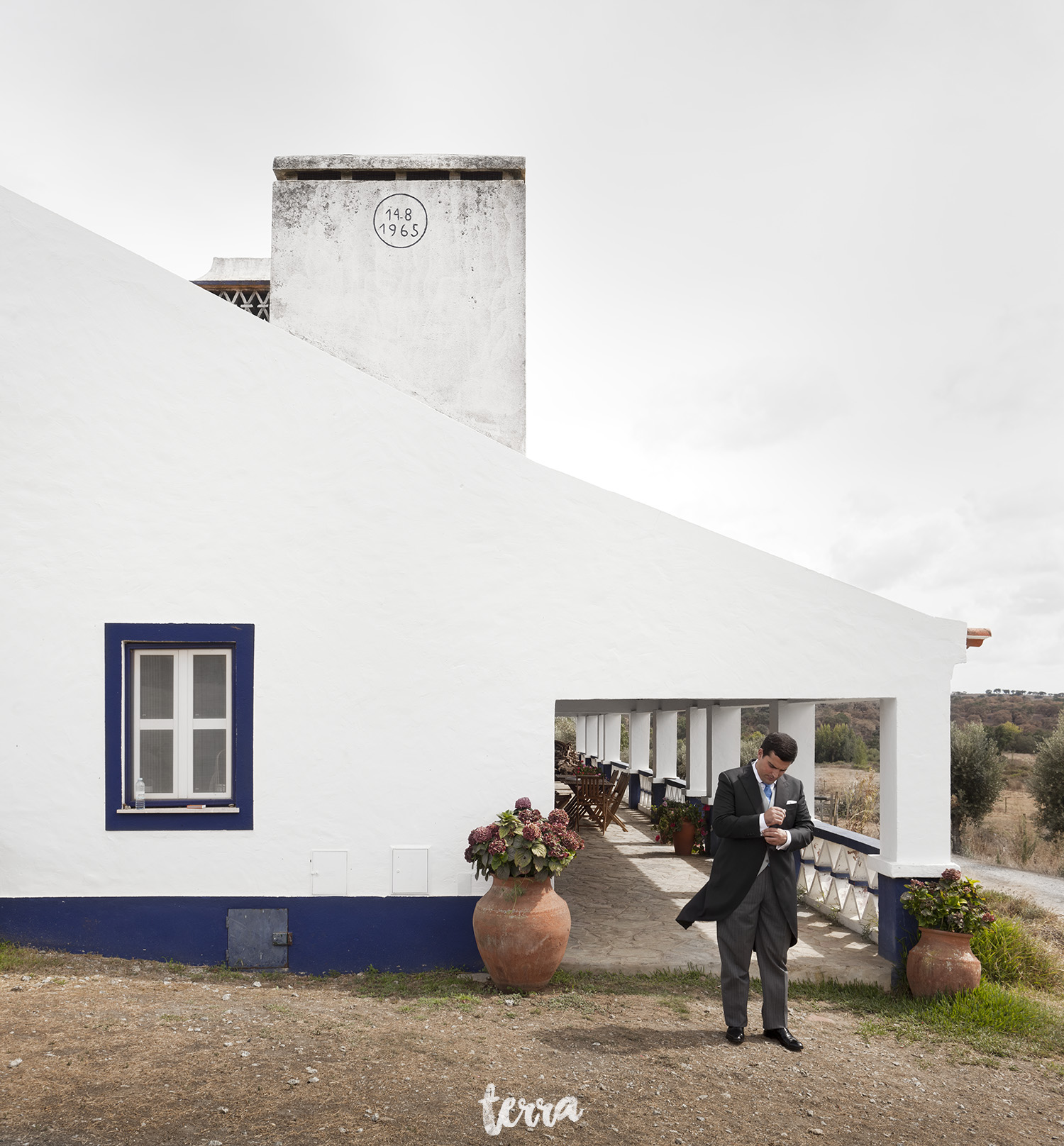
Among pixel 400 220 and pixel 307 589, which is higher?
pixel 400 220

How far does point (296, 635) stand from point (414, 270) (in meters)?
4.94

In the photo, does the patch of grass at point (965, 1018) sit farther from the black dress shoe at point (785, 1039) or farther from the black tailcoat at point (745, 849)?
the black tailcoat at point (745, 849)

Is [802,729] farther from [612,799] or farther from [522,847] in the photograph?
[612,799]

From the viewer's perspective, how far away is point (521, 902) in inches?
259

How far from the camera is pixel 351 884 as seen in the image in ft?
22.9

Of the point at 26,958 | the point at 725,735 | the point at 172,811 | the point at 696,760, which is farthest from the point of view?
the point at 696,760

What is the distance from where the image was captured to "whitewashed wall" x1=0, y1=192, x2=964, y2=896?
22.7 feet

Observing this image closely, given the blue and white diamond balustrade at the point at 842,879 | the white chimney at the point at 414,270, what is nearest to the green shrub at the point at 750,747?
the blue and white diamond balustrade at the point at 842,879

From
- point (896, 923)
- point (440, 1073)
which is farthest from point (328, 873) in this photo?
point (896, 923)

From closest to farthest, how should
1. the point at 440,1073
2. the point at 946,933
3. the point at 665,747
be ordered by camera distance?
the point at 440,1073 → the point at 946,933 → the point at 665,747

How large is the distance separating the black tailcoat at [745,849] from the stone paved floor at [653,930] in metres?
1.88

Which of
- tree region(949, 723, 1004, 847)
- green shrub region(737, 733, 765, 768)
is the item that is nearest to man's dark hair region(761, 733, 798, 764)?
tree region(949, 723, 1004, 847)

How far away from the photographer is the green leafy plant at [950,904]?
6715 millimetres

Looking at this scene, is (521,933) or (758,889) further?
(521,933)
